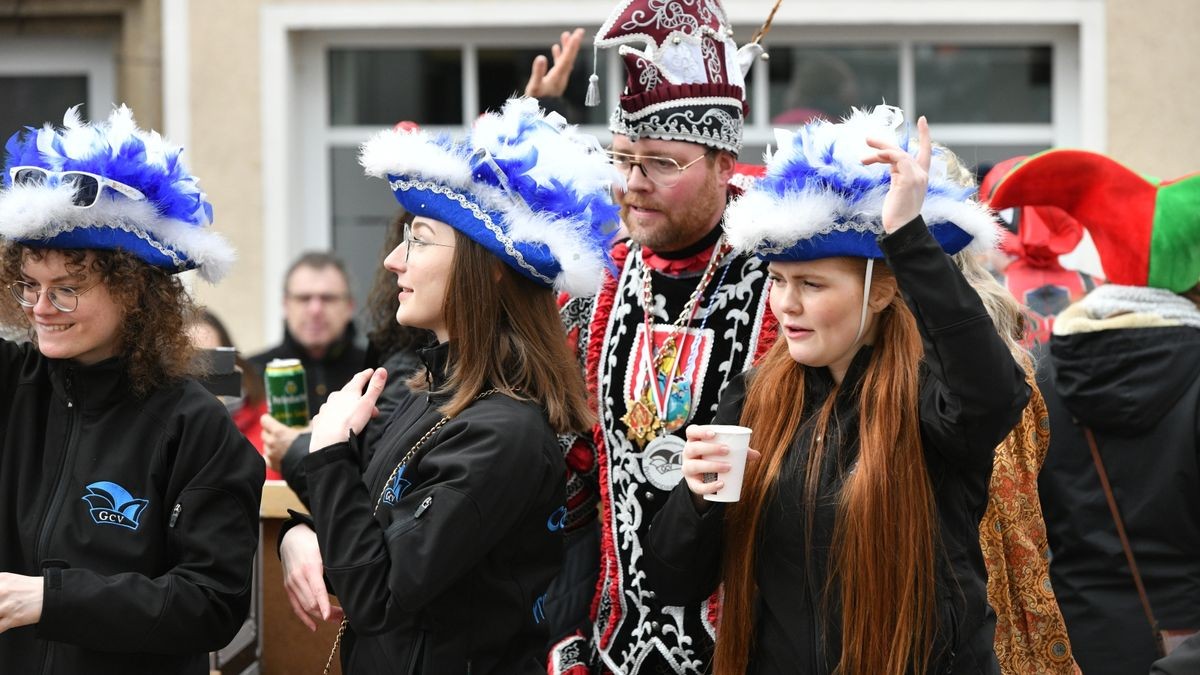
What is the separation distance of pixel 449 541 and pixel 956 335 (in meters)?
0.99

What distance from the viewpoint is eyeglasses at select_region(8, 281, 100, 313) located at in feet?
9.50

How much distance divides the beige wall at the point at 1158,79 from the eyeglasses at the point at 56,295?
5522 mm

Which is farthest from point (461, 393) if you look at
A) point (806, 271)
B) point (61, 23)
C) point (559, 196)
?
point (61, 23)

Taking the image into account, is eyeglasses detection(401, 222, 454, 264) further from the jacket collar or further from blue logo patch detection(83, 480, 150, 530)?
blue logo patch detection(83, 480, 150, 530)

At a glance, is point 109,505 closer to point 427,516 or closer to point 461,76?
point 427,516

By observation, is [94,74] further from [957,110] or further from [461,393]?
[461,393]

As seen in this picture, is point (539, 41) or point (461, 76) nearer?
point (539, 41)

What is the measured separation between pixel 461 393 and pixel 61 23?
555 centimetres

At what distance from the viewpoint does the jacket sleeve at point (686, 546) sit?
9.34 feet

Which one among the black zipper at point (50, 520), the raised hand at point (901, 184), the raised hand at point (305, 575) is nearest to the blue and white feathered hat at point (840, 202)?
the raised hand at point (901, 184)

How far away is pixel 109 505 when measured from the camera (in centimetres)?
282

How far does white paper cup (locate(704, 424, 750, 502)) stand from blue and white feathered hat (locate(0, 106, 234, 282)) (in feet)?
3.86

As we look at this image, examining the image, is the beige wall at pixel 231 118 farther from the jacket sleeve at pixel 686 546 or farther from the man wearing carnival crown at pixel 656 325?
the jacket sleeve at pixel 686 546

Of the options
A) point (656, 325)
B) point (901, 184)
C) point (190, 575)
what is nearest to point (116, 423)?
point (190, 575)
